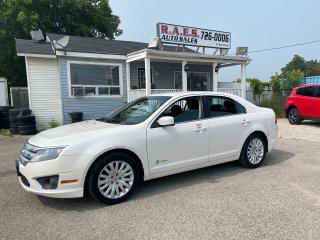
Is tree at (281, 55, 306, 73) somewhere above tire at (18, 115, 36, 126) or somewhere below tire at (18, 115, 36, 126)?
above

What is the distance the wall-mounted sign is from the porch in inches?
43.5

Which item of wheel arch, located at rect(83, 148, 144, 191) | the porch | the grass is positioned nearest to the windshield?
wheel arch, located at rect(83, 148, 144, 191)

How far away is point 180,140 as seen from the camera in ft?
14.7

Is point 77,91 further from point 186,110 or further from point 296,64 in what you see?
point 296,64

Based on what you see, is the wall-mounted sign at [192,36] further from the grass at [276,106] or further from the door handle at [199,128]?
the door handle at [199,128]

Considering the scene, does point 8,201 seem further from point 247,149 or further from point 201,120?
point 247,149

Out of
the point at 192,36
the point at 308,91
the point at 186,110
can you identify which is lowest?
the point at 186,110

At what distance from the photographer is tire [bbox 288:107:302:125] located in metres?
11.8

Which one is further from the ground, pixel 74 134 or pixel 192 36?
pixel 192 36

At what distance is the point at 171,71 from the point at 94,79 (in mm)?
4763

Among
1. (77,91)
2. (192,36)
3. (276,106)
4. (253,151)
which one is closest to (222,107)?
(253,151)

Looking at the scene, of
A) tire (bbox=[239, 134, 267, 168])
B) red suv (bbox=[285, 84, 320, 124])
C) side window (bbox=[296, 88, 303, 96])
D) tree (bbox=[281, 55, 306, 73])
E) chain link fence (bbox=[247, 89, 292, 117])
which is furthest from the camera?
tree (bbox=[281, 55, 306, 73])

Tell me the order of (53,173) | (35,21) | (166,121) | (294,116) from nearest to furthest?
(53,173)
(166,121)
(294,116)
(35,21)

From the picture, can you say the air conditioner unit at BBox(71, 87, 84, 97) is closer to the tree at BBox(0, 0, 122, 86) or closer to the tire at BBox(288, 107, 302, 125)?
the tire at BBox(288, 107, 302, 125)
